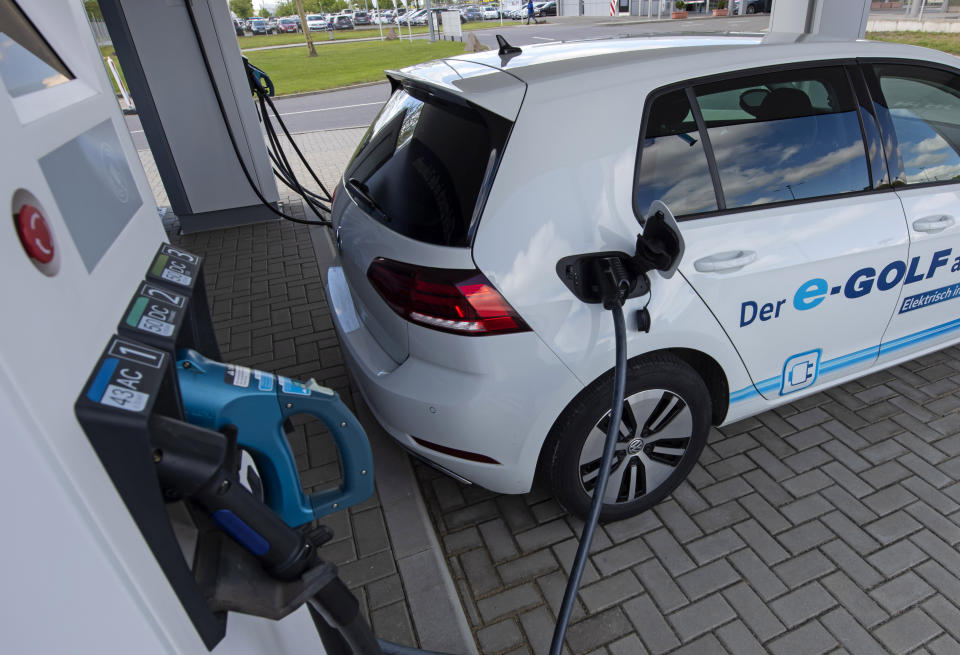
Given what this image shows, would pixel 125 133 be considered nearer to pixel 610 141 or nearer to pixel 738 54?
pixel 610 141

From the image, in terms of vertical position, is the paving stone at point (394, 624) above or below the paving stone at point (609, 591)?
above

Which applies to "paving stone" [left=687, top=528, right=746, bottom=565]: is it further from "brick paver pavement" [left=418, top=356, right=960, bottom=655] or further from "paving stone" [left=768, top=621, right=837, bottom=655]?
"paving stone" [left=768, top=621, right=837, bottom=655]

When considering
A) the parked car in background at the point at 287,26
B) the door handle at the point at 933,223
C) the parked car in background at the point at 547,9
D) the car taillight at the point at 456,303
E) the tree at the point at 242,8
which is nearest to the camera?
the car taillight at the point at 456,303

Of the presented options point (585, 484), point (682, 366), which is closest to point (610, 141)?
point (682, 366)

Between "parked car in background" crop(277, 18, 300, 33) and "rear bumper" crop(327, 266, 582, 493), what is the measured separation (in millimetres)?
61077

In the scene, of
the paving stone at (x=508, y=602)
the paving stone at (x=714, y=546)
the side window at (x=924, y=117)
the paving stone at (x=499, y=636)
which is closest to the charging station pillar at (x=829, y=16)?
the side window at (x=924, y=117)

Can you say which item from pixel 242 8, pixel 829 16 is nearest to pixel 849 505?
pixel 829 16

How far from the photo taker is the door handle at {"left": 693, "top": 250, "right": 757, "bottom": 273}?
218cm

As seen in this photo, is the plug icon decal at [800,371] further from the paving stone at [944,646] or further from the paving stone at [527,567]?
the paving stone at [527,567]

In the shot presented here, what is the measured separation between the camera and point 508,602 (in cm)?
225

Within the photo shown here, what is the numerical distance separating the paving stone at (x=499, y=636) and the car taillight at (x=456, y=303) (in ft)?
3.49

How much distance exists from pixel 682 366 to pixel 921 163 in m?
1.49

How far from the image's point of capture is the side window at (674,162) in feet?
6.98

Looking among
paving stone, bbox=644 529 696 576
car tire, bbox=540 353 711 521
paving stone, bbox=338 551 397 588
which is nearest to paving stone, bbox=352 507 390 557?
paving stone, bbox=338 551 397 588
